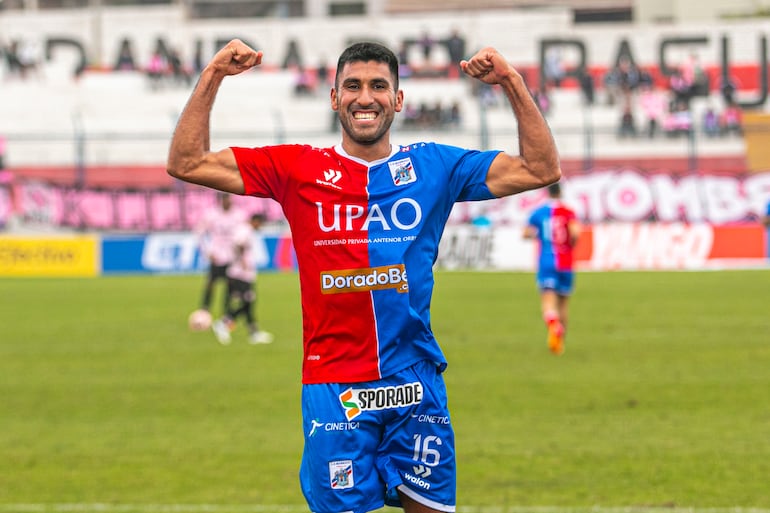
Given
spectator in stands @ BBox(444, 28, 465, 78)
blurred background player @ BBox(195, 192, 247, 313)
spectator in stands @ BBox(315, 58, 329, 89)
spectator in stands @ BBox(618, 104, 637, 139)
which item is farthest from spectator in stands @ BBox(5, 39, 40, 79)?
blurred background player @ BBox(195, 192, 247, 313)

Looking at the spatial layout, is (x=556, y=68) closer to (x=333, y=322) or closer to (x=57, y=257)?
(x=57, y=257)

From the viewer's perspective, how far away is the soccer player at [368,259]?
4.87m

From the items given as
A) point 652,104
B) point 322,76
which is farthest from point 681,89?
point 322,76

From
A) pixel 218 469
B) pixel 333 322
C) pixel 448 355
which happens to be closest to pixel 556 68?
pixel 448 355

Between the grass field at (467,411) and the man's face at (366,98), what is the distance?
407cm

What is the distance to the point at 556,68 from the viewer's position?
53.7 meters

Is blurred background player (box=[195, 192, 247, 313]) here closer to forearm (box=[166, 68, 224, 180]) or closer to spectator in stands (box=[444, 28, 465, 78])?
forearm (box=[166, 68, 224, 180])

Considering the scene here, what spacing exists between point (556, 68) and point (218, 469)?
46.0 m

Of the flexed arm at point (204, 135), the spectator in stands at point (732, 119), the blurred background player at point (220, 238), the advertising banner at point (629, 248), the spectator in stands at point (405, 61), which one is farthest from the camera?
the spectator in stands at point (405, 61)

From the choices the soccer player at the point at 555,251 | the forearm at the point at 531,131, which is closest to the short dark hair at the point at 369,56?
the forearm at the point at 531,131

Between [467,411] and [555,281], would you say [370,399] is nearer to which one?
[467,411]

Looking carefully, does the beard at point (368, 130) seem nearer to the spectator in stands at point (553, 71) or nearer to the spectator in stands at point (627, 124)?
the spectator in stands at point (627, 124)

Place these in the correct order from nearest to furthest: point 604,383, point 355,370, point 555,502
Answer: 1. point 355,370
2. point 555,502
3. point 604,383

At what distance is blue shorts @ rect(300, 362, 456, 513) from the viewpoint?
485cm
